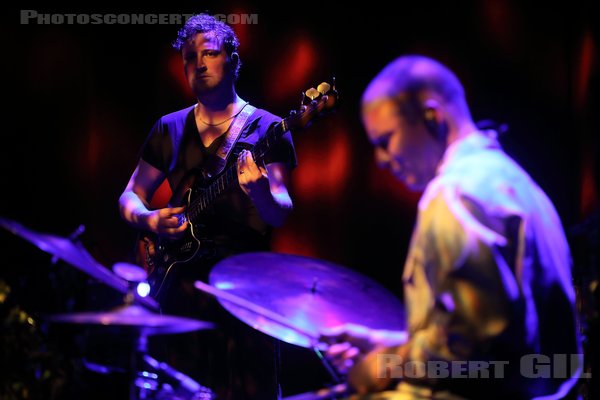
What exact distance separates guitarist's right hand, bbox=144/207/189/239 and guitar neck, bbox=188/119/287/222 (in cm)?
5

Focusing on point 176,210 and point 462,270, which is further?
point 176,210

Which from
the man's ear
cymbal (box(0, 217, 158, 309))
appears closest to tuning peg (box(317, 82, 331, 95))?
the man's ear

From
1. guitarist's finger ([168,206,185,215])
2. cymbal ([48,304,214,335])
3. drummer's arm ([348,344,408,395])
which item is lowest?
drummer's arm ([348,344,408,395])

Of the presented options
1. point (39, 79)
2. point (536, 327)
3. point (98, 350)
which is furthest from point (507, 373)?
point (39, 79)

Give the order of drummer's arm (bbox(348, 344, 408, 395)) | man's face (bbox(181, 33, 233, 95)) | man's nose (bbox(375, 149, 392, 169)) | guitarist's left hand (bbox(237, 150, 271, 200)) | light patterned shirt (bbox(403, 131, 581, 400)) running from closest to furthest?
light patterned shirt (bbox(403, 131, 581, 400)) < drummer's arm (bbox(348, 344, 408, 395)) < man's nose (bbox(375, 149, 392, 169)) < guitarist's left hand (bbox(237, 150, 271, 200)) < man's face (bbox(181, 33, 233, 95))

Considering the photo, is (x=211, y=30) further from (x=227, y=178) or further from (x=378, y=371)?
(x=378, y=371)

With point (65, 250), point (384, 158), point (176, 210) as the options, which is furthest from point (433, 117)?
point (176, 210)

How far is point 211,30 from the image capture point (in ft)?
12.1

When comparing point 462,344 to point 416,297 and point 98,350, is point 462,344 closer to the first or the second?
point 416,297

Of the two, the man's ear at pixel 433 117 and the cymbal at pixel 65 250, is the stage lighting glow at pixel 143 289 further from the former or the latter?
the man's ear at pixel 433 117

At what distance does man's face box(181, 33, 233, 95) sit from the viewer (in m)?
3.65

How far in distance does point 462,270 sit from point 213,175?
72.6 inches

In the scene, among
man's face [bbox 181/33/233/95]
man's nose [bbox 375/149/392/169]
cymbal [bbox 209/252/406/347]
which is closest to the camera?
man's nose [bbox 375/149/392/169]

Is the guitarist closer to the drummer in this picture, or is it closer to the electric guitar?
the electric guitar
